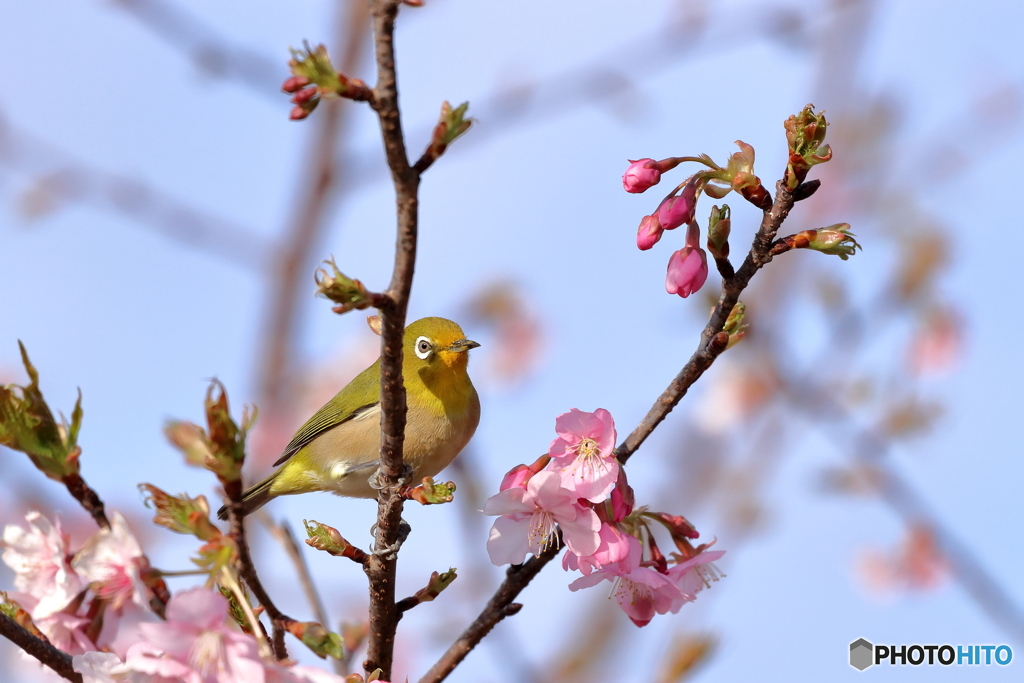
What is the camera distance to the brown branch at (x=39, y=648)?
2326mm

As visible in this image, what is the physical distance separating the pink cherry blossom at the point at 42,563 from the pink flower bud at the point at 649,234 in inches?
78.3

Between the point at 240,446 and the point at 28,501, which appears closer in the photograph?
the point at 240,446

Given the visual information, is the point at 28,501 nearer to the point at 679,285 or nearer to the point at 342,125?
the point at 679,285

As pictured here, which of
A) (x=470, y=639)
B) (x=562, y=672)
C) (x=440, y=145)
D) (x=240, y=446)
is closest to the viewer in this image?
(x=440, y=145)

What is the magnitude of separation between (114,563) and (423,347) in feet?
9.01

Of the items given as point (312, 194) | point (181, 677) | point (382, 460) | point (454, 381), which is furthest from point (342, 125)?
point (181, 677)

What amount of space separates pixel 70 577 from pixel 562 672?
442 cm

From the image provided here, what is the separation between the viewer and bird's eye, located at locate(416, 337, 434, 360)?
5027 millimetres

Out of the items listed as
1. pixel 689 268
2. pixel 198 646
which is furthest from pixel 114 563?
pixel 689 268

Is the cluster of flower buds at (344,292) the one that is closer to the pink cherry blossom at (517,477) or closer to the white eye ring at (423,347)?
the pink cherry blossom at (517,477)

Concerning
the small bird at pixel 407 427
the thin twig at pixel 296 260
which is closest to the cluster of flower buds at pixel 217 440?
the small bird at pixel 407 427

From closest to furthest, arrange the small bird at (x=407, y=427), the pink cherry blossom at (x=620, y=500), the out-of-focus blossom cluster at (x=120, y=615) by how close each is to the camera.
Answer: the out-of-focus blossom cluster at (x=120, y=615)
the pink cherry blossom at (x=620, y=500)
the small bird at (x=407, y=427)

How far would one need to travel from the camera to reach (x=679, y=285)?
2.73m

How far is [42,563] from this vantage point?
2.68 m
